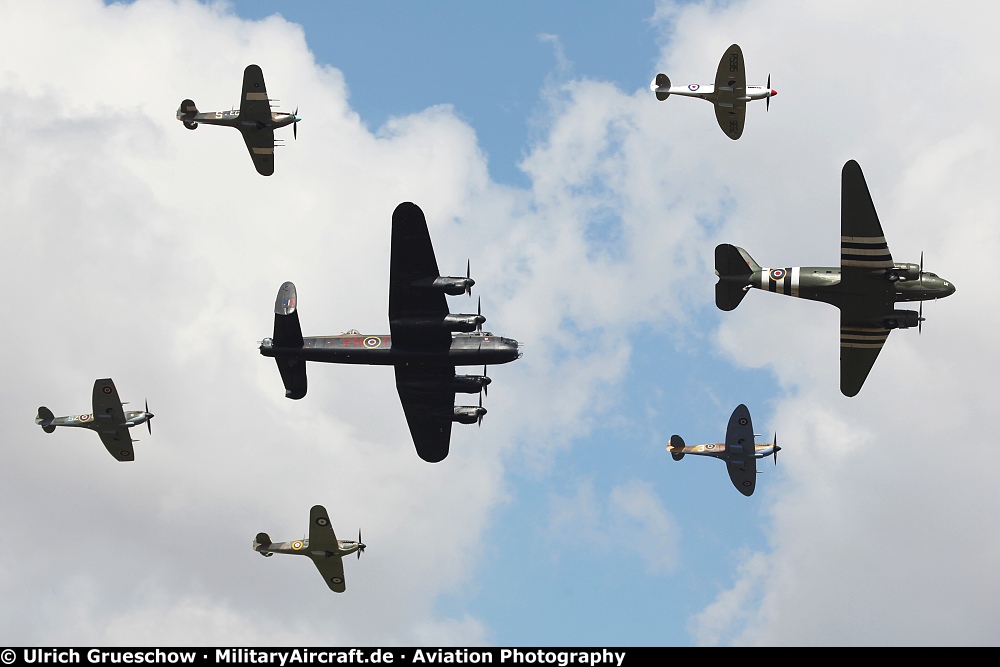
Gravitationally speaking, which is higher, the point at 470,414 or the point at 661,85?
the point at 661,85

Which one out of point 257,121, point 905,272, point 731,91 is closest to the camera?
point 905,272

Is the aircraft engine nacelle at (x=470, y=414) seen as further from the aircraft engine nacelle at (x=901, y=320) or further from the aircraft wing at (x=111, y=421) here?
the aircraft wing at (x=111, y=421)

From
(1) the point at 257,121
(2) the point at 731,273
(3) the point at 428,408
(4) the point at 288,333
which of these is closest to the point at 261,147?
(1) the point at 257,121

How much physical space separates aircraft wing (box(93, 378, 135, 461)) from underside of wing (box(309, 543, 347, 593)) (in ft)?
47.0

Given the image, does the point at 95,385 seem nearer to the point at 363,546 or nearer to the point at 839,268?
the point at 363,546

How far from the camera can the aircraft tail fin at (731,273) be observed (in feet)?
225

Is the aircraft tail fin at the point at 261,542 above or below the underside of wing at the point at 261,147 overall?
below

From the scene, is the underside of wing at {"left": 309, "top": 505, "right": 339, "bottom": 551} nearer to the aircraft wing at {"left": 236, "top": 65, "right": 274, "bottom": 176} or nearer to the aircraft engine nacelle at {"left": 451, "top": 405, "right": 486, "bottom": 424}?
the aircraft engine nacelle at {"left": 451, "top": 405, "right": 486, "bottom": 424}

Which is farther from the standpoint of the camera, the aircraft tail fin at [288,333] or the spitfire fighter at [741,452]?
the spitfire fighter at [741,452]

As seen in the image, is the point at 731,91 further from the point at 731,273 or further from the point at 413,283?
the point at 413,283

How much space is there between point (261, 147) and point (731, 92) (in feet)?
88.2

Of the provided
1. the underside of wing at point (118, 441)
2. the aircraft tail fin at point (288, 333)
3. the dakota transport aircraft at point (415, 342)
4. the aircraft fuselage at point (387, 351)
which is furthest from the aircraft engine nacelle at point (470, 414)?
the underside of wing at point (118, 441)

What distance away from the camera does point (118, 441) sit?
265ft

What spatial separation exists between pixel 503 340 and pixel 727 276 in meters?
12.4
